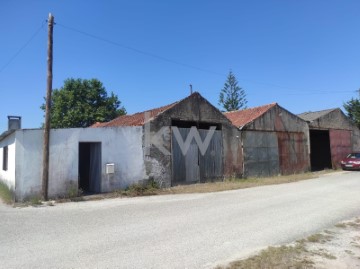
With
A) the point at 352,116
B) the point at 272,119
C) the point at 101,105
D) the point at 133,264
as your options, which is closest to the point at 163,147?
the point at 272,119

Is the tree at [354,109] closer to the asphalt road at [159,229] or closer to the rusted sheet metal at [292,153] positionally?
the rusted sheet metal at [292,153]

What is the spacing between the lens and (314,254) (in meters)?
5.54

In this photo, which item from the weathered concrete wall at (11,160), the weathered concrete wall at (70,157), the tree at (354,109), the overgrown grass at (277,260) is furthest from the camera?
the tree at (354,109)

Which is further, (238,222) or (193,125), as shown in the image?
(193,125)

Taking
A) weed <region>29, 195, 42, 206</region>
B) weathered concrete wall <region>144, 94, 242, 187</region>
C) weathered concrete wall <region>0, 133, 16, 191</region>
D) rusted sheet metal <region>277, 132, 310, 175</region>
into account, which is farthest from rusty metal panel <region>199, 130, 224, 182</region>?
weathered concrete wall <region>0, 133, 16, 191</region>

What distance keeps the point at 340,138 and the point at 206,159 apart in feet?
54.8

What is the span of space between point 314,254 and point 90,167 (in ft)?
39.8

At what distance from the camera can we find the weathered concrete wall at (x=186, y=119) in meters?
15.7

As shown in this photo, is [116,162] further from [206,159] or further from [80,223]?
[80,223]

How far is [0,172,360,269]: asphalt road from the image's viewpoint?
5.41m

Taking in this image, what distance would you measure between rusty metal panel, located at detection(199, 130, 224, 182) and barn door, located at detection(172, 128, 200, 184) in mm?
430

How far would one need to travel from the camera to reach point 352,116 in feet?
122

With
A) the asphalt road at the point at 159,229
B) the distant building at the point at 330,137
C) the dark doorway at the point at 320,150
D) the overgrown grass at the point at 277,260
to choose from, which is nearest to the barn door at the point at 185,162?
the asphalt road at the point at 159,229

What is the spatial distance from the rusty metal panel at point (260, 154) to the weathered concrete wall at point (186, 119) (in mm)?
767
